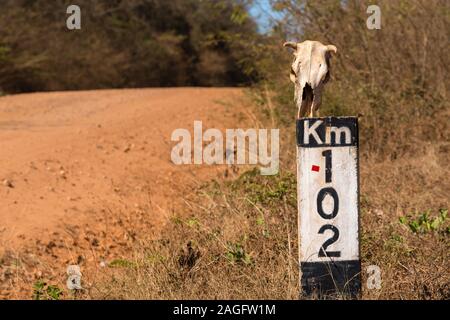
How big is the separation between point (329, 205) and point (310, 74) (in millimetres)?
811

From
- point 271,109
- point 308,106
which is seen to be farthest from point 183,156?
point 308,106

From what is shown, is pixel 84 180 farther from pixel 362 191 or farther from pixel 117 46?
pixel 117 46

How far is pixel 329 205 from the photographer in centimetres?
384

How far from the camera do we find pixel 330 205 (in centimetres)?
384

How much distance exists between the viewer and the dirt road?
557 centimetres

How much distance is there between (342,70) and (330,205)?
238 inches

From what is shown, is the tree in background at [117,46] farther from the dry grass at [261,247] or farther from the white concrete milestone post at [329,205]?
the white concrete milestone post at [329,205]

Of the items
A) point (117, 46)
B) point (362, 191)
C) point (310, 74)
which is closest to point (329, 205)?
point (310, 74)

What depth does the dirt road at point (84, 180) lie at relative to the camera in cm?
557

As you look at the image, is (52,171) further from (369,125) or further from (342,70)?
(342,70)

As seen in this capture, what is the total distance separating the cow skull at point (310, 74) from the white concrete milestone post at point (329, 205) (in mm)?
461

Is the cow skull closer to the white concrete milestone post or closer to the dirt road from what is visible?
the white concrete milestone post

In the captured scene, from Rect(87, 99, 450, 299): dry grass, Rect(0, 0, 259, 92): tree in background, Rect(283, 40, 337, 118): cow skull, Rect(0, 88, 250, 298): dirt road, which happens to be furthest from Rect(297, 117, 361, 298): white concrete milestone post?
Rect(0, 0, 259, 92): tree in background

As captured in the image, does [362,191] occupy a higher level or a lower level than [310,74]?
lower
